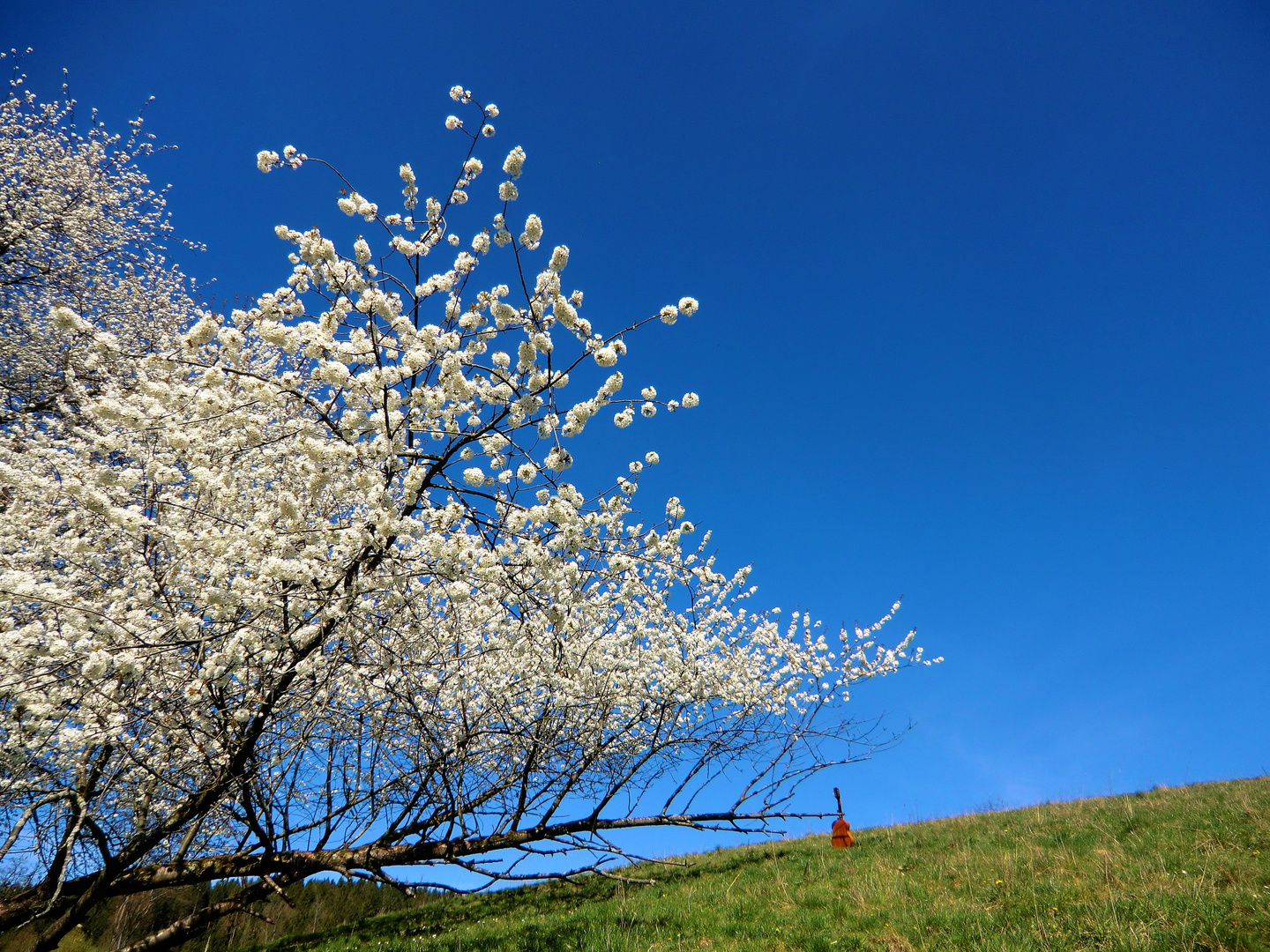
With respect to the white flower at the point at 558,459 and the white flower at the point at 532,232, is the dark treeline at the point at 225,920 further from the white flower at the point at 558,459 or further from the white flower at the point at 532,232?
the white flower at the point at 532,232

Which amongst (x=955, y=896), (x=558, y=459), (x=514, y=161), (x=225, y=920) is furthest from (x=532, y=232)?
(x=225, y=920)

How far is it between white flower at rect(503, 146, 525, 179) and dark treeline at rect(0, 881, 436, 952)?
10.6m

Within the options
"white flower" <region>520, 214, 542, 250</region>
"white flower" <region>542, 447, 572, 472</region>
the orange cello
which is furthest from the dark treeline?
"white flower" <region>520, 214, 542, 250</region>

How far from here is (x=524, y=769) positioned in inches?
276

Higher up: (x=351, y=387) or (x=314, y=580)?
(x=351, y=387)

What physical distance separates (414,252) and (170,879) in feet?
23.2

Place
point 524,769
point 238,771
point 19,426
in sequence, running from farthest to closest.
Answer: point 19,426, point 524,769, point 238,771

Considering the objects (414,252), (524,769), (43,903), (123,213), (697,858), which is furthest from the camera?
(123,213)

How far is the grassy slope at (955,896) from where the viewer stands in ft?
17.1

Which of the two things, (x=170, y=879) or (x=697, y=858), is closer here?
(x=170, y=879)

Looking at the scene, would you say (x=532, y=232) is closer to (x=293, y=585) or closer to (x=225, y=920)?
(x=293, y=585)

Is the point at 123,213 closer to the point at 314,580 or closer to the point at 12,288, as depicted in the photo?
the point at 12,288

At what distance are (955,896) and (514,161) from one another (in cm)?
839

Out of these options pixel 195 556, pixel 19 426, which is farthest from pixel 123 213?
pixel 195 556
